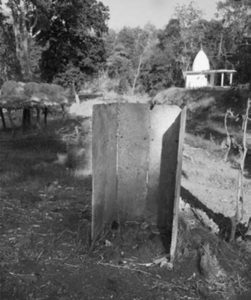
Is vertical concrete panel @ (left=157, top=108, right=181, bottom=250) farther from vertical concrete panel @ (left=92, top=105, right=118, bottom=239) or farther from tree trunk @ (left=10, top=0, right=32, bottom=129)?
tree trunk @ (left=10, top=0, right=32, bottom=129)

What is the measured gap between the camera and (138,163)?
3.79m

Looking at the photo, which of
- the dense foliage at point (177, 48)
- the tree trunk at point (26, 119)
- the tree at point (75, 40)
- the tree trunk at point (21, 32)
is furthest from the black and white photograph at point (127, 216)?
the dense foliage at point (177, 48)

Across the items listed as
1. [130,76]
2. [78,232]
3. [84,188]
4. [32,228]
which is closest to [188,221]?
[78,232]

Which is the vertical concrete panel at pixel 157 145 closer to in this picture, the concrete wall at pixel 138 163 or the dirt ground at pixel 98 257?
the concrete wall at pixel 138 163

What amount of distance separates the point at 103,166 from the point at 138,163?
1.57 feet

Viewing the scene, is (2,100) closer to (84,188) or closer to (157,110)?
(84,188)

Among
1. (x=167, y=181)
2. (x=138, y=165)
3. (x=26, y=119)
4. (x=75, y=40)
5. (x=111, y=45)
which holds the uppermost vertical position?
(x=111, y=45)

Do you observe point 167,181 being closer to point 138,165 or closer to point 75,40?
point 138,165

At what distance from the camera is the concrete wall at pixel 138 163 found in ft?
11.6

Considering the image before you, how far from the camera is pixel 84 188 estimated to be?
17.8 feet

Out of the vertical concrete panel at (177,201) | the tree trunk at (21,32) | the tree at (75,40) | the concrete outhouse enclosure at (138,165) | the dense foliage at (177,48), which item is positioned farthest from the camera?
the dense foliage at (177,48)

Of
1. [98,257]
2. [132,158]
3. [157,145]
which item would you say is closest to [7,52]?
[132,158]

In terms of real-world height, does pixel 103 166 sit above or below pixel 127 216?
above

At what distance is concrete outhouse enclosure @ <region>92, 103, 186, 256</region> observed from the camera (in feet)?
11.6
